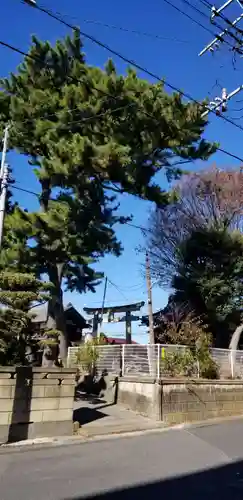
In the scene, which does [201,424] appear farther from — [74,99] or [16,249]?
[74,99]

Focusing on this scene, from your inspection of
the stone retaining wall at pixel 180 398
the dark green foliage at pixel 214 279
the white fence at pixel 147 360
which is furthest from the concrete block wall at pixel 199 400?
the dark green foliage at pixel 214 279

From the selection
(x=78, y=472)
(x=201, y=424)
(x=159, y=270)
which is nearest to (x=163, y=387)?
(x=201, y=424)

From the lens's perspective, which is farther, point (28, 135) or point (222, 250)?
point (222, 250)

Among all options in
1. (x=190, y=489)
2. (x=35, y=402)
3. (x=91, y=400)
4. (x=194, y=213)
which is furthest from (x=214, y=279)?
(x=190, y=489)

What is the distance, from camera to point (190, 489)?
5012mm

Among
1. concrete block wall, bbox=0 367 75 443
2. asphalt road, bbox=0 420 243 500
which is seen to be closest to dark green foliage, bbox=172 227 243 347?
asphalt road, bbox=0 420 243 500

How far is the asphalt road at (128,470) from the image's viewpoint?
478cm

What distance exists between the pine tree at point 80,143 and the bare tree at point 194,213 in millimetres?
4601

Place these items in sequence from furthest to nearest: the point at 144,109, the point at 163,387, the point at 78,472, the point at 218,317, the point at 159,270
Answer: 1. the point at 159,270
2. the point at 218,317
3. the point at 144,109
4. the point at 163,387
5. the point at 78,472

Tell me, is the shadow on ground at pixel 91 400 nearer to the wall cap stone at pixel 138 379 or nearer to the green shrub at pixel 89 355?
the green shrub at pixel 89 355

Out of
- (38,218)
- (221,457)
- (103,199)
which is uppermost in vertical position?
(103,199)

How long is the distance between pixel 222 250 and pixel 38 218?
811 centimetres

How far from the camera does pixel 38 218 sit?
11688mm

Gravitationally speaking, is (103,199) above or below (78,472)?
above
